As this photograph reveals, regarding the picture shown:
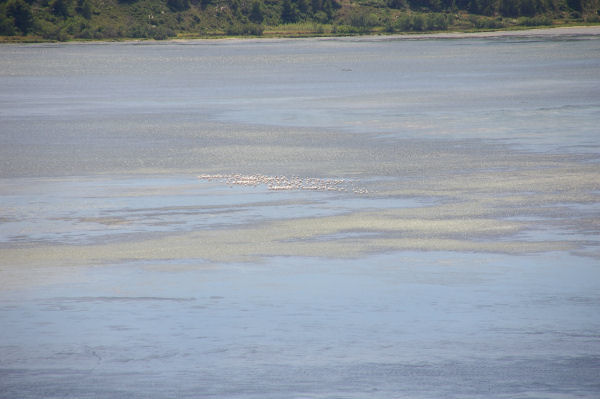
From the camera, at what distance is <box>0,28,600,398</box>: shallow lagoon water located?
251 inches

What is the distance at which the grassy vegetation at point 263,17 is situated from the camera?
10656cm

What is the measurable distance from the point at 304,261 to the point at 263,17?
11251 centimetres

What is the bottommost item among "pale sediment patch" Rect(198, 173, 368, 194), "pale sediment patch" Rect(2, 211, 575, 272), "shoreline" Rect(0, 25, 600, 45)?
"shoreline" Rect(0, 25, 600, 45)

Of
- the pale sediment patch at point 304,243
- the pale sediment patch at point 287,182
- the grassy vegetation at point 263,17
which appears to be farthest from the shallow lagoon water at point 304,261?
the grassy vegetation at point 263,17

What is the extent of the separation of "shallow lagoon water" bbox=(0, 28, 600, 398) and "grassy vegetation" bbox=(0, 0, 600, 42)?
90.1 metres

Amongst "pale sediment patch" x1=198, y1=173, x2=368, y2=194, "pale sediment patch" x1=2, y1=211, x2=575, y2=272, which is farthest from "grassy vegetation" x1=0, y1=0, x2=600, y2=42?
"pale sediment patch" x1=2, y1=211, x2=575, y2=272

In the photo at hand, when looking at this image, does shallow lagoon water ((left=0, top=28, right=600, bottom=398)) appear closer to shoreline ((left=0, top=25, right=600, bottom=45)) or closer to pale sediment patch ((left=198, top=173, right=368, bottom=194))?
pale sediment patch ((left=198, top=173, right=368, bottom=194))

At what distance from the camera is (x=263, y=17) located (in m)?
119

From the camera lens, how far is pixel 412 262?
9.04 metres

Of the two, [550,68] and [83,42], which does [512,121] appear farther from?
[83,42]

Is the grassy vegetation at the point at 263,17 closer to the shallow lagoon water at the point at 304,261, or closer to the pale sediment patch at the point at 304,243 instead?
the shallow lagoon water at the point at 304,261

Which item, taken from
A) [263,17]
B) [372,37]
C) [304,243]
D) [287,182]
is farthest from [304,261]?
[263,17]

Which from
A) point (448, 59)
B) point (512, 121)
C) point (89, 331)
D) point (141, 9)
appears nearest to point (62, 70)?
point (448, 59)

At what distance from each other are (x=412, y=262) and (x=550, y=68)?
34079 millimetres
